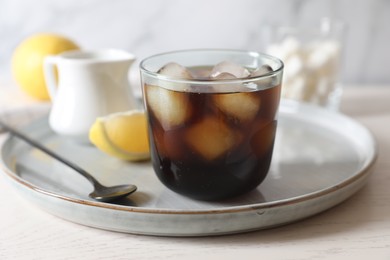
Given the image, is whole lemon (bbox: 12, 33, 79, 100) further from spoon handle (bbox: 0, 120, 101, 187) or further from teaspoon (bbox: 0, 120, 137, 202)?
teaspoon (bbox: 0, 120, 137, 202)

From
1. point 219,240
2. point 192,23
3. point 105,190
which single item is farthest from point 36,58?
point 219,240

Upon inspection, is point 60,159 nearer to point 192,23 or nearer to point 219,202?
point 219,202

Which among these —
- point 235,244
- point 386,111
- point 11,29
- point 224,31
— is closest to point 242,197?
point 235,244

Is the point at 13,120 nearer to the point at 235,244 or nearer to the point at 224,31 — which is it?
the point at 224,31

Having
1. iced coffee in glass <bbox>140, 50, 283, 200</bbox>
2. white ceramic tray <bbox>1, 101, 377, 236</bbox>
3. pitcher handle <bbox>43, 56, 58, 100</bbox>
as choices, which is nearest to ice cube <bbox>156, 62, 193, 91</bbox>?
iced coffee in glass <bbox>140, 50, 283, 200</bbox>

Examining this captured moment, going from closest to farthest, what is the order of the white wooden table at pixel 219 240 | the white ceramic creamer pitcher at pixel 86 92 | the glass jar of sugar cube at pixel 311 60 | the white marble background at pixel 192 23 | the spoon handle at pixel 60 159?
1. the white wooden table at pixel 219 240
2. the spoon handle at pixel 60 159
3. the white ceramic creamer pitcher at pixel 86 92
4. the glass jar of sugar cube at pixel 311 60
5. the white marble background at pixel 192 23

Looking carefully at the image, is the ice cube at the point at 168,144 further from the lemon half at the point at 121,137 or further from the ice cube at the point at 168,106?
the lemon half at the point at 121,137

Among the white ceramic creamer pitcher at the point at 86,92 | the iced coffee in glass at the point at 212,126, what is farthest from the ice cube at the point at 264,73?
the white ceramic creamer pitcher at the point at 86,92
